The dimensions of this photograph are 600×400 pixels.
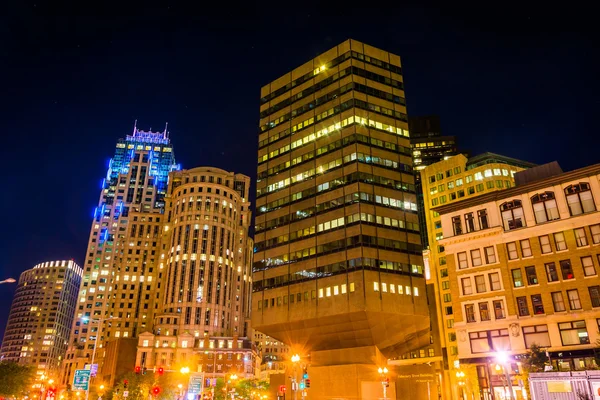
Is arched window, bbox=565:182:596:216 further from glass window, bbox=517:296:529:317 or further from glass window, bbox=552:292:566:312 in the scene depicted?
glass window, bbox=517:296:529:317

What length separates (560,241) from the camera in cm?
5344

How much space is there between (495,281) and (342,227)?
94.6ft

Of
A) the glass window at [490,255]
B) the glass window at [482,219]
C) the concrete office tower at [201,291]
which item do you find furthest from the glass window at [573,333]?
the concrete office tower at [201,291]

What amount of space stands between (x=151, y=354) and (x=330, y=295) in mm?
105115

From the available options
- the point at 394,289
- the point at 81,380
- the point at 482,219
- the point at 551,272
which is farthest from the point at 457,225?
the point at 81,380

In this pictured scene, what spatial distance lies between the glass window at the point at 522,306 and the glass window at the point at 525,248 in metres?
5.11

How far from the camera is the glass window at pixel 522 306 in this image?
53562 millimetres

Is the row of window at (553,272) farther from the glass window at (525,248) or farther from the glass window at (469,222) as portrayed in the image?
the glass window at (469,222)

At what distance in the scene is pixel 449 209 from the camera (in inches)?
→ 2516

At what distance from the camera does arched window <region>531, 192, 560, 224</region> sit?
181 ft

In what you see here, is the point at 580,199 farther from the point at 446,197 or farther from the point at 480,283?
the point at 446,197

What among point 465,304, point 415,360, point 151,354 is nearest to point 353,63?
point 465,304

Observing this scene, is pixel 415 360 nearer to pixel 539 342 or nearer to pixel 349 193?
pixel 349 193

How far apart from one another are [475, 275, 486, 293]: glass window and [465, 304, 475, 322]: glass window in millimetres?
2196
